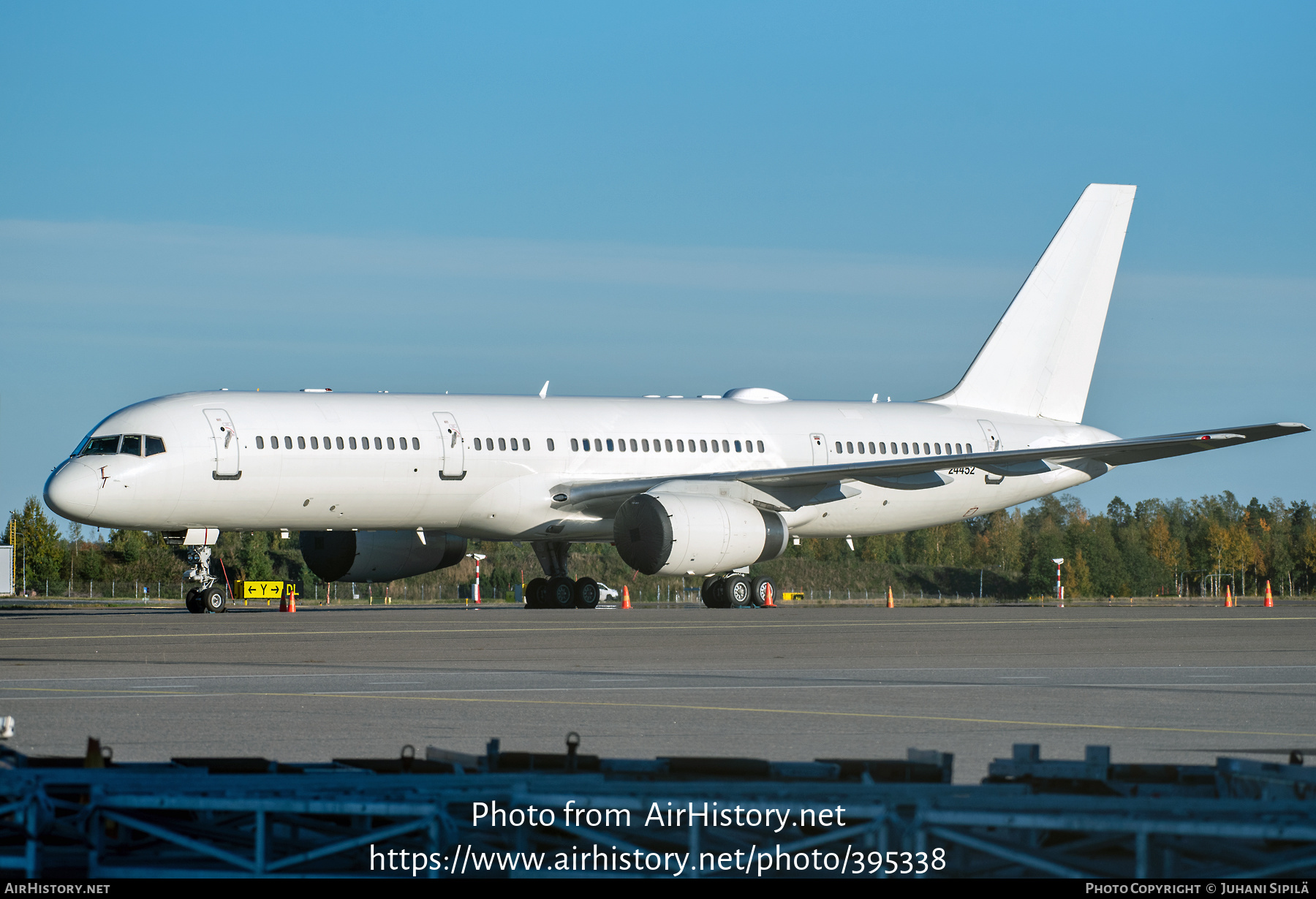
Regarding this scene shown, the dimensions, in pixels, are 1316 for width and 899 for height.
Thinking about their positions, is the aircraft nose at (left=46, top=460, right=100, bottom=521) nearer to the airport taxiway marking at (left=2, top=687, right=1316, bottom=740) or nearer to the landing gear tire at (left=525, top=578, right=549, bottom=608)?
the landing gear tire at (left=525, top=578, right=549, bottom=608)

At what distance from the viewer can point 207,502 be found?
2833 cm

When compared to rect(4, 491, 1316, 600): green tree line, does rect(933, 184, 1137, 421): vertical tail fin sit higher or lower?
higher

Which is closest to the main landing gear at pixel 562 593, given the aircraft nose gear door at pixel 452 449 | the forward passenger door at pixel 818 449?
the aircraft nose gear door at pixel 452 449

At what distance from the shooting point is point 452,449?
3061 cm

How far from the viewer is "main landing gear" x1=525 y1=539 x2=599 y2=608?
1309 inches

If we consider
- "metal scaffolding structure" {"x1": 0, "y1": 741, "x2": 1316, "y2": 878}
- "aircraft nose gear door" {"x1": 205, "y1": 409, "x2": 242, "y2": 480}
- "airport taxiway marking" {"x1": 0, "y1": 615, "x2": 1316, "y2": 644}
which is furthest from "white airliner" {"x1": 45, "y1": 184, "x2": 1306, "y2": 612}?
"metal scaffolding structure" {"x1": 0, "y1": 741, "x2": 1316, "y2": 878}

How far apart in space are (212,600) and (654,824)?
83.3 feet

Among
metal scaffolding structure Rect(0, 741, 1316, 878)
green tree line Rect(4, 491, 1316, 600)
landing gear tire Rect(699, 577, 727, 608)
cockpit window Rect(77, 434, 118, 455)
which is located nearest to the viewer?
metal scaffolding structure Rect(0, 741, 1316, 878)

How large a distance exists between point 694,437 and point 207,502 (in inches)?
434

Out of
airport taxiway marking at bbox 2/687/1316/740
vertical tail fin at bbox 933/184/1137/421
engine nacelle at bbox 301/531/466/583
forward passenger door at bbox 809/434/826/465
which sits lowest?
airport taxiway marking at bbox 2/687/1316/740

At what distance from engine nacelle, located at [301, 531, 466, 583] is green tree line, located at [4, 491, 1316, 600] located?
2226 cm

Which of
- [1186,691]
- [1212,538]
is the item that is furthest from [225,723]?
[1212,538]

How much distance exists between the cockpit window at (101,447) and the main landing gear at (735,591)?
12.2 meters

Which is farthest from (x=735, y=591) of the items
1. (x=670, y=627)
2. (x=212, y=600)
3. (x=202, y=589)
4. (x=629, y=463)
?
(x=202, y=589)
